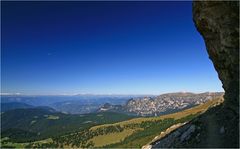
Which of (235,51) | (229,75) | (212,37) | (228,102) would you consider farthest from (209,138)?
(212,37)

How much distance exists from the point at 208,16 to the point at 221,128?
12032mm

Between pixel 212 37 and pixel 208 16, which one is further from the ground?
pixel 208 16

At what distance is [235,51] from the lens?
2734 centimetres

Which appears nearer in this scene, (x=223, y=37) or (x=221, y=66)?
(x=223, y=37)

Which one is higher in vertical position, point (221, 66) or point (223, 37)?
point (223, 37)

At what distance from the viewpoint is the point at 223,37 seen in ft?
93.1

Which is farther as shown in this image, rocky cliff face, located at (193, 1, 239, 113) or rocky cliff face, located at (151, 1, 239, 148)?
rocky cliff face, located at (193, 1, 239, 113)

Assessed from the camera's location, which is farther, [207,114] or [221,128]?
[207,114]

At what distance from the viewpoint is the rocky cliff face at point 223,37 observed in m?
27.1

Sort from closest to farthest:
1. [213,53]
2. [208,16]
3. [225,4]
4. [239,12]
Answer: [239,12]
[225,4]
[208,16]
[213,53]

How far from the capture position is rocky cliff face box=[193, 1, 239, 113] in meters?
27.1

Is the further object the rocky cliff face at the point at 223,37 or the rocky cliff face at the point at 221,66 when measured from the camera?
the rocky cliff face at the point at 223,37

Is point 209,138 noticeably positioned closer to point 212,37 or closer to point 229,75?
point 229,75

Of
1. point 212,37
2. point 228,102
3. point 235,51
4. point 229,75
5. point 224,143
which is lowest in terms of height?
point 224,143
